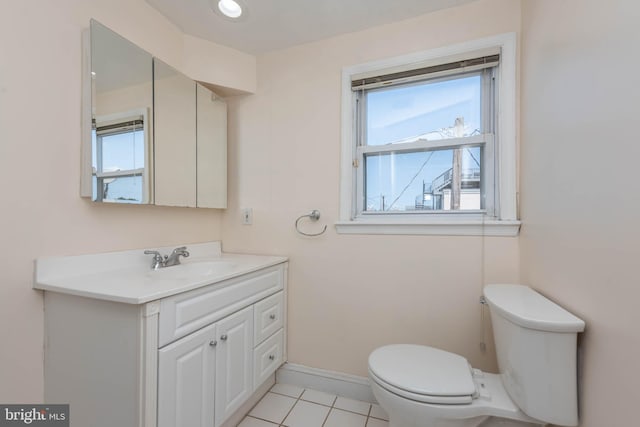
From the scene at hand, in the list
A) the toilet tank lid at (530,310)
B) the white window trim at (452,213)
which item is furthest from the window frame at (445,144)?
the toilet tank lid at (530,310)

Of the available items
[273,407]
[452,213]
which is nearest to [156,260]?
[273,407]

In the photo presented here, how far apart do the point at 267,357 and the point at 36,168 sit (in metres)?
1.36

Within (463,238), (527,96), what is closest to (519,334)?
(463,238)

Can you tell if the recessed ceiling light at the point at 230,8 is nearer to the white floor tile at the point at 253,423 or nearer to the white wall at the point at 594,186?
the white wall at the point at 594,186

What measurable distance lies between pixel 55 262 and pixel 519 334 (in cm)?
174

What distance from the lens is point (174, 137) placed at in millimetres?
1574

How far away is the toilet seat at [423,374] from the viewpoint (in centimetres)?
97

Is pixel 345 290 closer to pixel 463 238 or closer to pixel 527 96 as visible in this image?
pixel 463 238

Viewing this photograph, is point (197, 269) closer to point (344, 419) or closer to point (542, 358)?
point (344, 419)

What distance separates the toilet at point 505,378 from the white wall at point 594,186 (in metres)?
0.06

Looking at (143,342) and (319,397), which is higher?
(143,342)

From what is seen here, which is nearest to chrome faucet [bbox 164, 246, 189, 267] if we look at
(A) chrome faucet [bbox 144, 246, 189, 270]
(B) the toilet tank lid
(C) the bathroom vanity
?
(A) chrome faucet [bbox 144, 246, 189, 270]

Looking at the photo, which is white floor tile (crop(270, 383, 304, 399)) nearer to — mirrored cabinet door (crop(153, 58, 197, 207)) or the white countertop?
the white countertop

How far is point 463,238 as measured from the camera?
56.1 inches
